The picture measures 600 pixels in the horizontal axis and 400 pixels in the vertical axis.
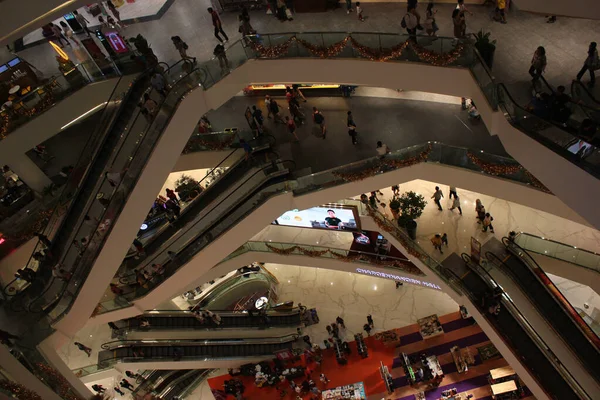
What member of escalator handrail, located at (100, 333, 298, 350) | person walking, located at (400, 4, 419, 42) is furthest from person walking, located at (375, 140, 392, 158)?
escalator handrail, located at (100, 333, 298, 350)

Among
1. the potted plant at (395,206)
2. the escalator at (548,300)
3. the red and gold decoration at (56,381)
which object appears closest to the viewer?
the red and gold decoration at (56,381)

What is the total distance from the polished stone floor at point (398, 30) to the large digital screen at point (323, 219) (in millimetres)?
5790

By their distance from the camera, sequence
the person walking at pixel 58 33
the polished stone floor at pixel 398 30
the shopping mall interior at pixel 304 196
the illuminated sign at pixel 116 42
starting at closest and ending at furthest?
the shopping mall interior at pixel 304 196
the polished stone floor at pixel 398 30
the illuminated sign at pixel 116 42
the person walking at pixel 58 33

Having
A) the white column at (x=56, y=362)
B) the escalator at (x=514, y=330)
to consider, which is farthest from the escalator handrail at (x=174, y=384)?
the escalator at (x=514, y=330)

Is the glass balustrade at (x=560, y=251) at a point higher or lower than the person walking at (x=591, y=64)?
lower

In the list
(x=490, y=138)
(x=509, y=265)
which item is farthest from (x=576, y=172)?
(x=509, y=265)

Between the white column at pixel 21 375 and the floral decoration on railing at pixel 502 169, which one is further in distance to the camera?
the white column at pixel 21 375

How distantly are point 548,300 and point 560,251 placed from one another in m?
1.47

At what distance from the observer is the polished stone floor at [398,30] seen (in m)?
12.4

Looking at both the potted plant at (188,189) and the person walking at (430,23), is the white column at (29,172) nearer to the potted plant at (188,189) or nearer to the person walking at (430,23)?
the potted plant at (188,189)

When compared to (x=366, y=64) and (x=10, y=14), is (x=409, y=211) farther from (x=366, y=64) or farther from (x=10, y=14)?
(x=10, y=14)

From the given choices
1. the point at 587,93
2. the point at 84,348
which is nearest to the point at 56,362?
the point at 84,348

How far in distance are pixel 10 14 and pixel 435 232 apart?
12.7 meters

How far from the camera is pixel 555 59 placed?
41.0 feet
